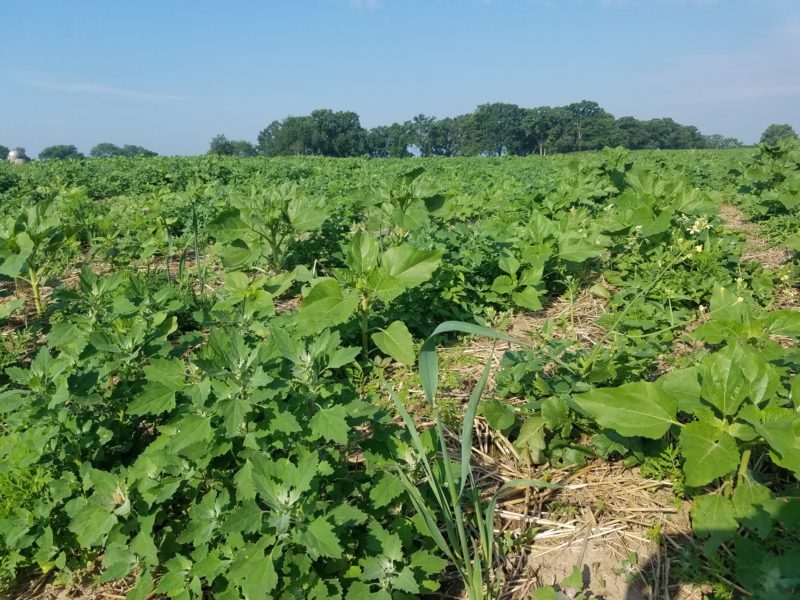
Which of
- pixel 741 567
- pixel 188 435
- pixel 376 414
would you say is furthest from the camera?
pixel 376 414

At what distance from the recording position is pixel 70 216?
5.18 meters

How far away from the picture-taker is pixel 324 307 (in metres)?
2.70

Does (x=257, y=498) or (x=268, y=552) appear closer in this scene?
(x=268, y=552)

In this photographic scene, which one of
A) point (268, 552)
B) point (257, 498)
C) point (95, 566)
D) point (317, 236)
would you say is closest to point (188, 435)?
point (257, 498)

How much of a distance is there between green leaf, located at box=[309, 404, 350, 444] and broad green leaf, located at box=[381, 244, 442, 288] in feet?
4.25

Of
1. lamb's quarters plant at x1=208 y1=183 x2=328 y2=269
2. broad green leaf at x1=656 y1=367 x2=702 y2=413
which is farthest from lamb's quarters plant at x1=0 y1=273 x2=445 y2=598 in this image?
lamb's quarters plant at x1=208 y1=183 x2=328 y2=269

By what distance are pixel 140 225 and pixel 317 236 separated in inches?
92.6

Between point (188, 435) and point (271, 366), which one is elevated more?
point (271, 366)

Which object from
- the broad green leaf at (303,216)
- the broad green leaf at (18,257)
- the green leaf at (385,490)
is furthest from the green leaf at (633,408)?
the broad green leaf at (18,257)

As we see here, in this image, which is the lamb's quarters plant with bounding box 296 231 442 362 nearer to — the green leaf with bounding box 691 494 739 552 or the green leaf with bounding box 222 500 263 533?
the green leaf with bounding box 222 500 263 533

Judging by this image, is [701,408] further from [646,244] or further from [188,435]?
[646,244]

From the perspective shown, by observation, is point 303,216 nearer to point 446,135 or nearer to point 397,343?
point 397,343

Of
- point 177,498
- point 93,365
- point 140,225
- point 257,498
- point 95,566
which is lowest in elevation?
point 95,566

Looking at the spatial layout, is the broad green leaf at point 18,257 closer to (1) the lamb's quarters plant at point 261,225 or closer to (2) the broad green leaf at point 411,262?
(1) the lamb's quarters plant at point 261,225
